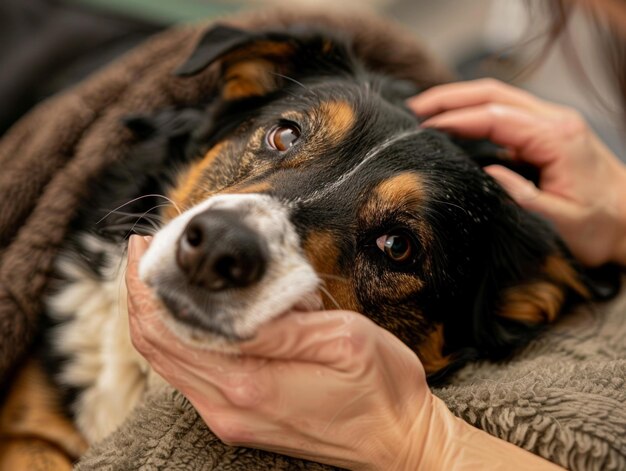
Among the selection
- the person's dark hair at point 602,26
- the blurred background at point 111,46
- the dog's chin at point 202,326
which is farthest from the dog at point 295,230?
the blurred background at point 111,46

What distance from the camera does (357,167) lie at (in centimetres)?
148

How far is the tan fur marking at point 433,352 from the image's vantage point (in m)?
1.67

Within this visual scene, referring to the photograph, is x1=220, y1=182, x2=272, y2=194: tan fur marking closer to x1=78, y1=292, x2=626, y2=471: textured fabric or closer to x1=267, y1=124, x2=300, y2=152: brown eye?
x1=267, y1=124, x2=300, y2=152: brown eye

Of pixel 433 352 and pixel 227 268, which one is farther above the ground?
pixel 227 268

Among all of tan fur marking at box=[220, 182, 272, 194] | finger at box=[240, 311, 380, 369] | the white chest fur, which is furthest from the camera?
the white chest fur

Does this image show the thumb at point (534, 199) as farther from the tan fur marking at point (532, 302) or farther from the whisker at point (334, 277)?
the whisker at point (334, 277)

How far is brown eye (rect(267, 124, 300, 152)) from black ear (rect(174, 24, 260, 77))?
10.8 inches

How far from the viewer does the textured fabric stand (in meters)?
1.14

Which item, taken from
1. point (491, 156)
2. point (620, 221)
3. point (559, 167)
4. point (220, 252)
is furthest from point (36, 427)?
point (620, 221)

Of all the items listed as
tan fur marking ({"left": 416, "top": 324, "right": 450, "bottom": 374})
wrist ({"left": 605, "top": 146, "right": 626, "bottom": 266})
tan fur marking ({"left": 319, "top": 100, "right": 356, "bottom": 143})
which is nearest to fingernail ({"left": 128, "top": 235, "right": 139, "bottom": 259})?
tan fur marking ({"left": 319, "top": 100, "right": 356, "bottom": 143})

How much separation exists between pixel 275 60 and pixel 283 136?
1.25 feet

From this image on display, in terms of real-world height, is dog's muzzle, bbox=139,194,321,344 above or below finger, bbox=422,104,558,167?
above

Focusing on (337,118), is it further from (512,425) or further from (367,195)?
(512,425)

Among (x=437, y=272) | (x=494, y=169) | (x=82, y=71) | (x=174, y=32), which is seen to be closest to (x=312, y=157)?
(x=437, y=272)
